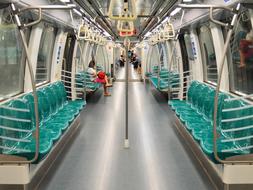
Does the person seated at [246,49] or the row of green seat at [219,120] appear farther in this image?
the person seated at [246,49]

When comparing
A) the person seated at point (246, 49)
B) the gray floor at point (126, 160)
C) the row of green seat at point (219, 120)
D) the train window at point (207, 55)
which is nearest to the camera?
the row of green seat at point (219, 120)

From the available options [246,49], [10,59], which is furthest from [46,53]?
[246,49]

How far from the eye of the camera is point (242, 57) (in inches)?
233

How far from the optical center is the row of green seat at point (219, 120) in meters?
4.43

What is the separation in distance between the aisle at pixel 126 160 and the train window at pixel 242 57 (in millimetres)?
1670

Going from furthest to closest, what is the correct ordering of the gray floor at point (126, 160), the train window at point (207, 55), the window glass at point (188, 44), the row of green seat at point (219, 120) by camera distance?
the window glass at point (188, 44) → the train window at point (207, 55) → the gray floor at point (126, 160) → the row of green seat at point (219, 120)

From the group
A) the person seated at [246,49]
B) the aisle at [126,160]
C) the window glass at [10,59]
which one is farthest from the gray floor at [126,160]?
the person seated at [246,49]

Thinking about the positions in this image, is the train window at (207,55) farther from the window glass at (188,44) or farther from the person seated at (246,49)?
the person seated at (246,49)

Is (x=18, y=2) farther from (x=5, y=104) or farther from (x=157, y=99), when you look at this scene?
(x=157, y=99)

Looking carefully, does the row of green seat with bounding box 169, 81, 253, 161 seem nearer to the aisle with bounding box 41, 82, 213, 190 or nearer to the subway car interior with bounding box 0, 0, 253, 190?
the subway car interior with bounding box 0, 0, 253, 190

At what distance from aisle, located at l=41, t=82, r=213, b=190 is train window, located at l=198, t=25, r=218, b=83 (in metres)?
1.64

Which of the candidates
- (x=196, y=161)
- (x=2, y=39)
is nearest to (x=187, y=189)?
(x=196, y=161)

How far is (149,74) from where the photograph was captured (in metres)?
18.2

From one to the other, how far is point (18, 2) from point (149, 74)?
13.9 m
